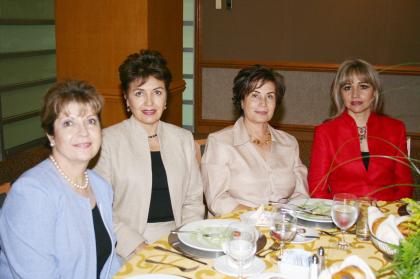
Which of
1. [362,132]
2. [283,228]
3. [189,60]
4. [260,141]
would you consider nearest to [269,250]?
[283,228]

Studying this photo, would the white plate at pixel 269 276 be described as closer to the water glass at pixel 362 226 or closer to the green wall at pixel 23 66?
the water glass at pixel 362 226

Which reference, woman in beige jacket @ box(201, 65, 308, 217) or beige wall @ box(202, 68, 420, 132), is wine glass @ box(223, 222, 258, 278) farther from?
beige wall @ box(202, 68, 420, 132)

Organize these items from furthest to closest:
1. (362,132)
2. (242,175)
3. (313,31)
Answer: (313,31) → (362,132) → (242,175)

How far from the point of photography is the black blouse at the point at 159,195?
2545mm

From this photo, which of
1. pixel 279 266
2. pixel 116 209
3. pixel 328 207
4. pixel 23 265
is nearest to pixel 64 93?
pixel 23 265

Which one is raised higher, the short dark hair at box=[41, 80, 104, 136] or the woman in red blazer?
the short dark hair at box=[41, 80, 104, 136]

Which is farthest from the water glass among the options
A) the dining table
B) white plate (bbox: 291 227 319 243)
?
white plate (bbox: 291 227 319 243)

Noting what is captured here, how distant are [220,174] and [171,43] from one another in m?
2.53

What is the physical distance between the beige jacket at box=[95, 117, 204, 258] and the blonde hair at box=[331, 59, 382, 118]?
3.43 feet

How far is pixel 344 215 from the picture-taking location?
181 centimetres

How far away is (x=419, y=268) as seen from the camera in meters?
1.10

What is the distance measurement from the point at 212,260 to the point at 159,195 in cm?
92

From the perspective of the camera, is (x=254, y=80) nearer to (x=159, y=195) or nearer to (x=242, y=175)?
(x=242, y=175)

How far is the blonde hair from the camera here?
2998 millimetres
